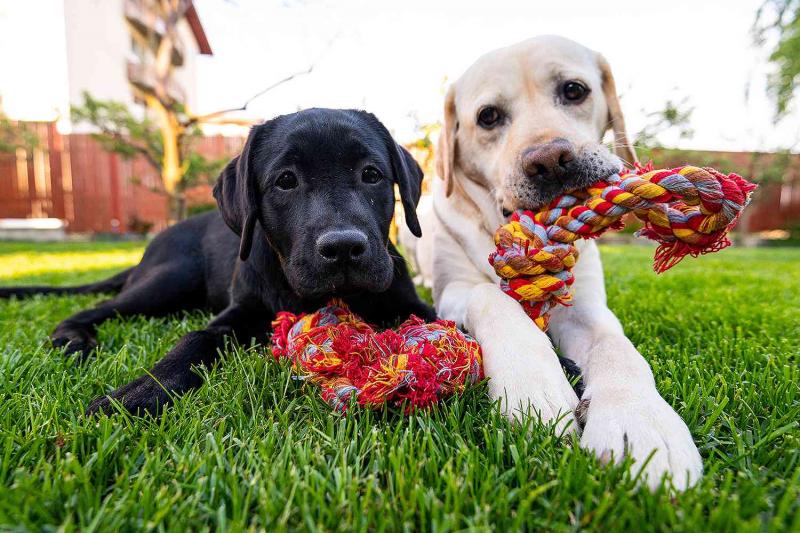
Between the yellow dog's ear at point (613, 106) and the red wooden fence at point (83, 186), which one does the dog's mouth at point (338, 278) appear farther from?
the red wooden fence at point (83, 186)

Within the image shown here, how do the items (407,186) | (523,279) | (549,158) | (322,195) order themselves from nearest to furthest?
(523,279), (549,158), (322,195), (407,186)

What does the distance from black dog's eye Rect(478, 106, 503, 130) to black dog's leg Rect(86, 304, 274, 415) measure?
4.76ft

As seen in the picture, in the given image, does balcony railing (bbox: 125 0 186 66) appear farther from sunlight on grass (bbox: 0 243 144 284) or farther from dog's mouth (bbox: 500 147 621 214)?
dog's mouth (bbox: 500 147 621 214)

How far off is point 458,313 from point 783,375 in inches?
46.8

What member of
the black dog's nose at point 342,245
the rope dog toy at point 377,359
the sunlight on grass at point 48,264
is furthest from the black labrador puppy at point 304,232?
the sunlight on grass at point 48,264

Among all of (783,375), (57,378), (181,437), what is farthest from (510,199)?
(57,378)

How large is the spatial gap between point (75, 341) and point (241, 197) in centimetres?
101

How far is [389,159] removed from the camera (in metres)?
2.42

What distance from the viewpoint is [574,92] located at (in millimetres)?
2447

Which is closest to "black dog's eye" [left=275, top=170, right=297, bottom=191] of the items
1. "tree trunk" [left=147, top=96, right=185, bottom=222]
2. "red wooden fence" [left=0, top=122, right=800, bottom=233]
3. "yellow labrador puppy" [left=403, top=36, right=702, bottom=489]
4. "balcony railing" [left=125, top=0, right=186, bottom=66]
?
"yellow labrador puppy" [left=403, top=36, right=702, bottom=489]

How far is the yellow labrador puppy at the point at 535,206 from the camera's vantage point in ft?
4.00

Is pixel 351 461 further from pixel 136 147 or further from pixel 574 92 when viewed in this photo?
pixel 136 147

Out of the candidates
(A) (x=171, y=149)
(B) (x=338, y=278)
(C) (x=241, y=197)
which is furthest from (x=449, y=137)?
(A) (x=171, y=149)

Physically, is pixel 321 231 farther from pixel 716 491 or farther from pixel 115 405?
pixel 716 491
